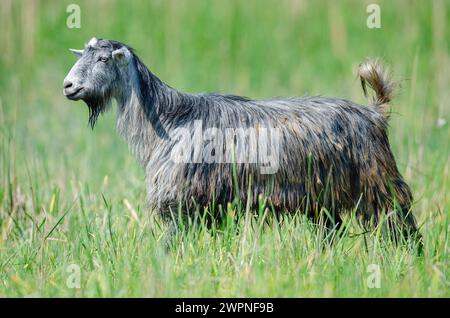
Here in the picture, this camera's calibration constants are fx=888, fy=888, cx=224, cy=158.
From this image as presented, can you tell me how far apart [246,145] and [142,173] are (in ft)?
7.46

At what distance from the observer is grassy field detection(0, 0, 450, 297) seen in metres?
5.19

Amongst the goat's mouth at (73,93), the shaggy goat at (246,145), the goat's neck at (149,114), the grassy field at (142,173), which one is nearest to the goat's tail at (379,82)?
the shaggy goat at (246,145)

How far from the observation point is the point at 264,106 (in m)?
Answer: 6.09

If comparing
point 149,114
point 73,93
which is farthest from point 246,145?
point 73,93

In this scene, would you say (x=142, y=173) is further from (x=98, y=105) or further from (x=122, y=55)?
(x=122, y=55)

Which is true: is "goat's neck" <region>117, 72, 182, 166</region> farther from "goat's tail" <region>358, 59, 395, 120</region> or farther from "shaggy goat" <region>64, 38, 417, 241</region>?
"goat's tail" <region>358, 59, 395, 120</region>

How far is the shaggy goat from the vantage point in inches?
231

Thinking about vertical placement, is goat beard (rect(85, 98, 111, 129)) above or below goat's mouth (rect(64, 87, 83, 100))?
below

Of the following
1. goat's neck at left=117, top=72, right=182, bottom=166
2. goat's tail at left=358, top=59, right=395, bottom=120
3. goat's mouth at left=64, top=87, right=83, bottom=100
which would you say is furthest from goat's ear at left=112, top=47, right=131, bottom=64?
goat's tail at left=358, top=59, right=395, bottom=120

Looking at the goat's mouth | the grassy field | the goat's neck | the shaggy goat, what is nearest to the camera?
the grassy field

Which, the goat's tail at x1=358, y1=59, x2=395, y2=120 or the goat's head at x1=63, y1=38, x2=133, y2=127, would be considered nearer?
the goat's head at x1=63, y1=38, x2=133, y2=127

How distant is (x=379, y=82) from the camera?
6270mm

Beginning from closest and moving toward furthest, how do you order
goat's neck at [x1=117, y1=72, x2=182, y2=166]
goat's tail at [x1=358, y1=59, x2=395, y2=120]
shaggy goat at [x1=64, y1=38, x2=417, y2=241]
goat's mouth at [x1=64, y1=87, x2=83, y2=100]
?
1. goat's mouth at [x1=64, y1=87, x2=83, y2=100]
2. shaggy goat at [x1=64, y1=38, x2=417, y2=241]
3. goat's neck at [x1=117, y1=72, x2=182, y2=166]
4. goat's tail at [x1=358, y1=59, x2=395, y2=120]
